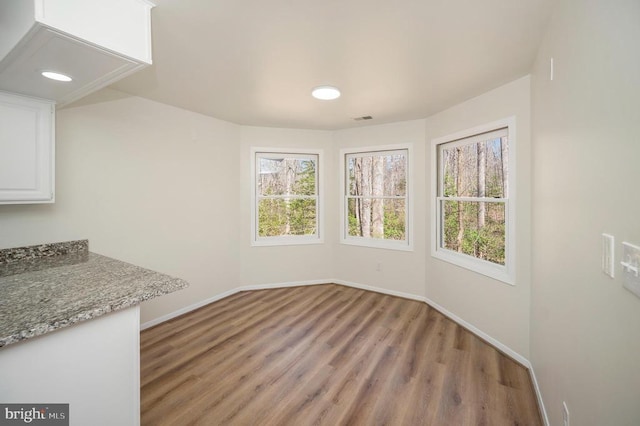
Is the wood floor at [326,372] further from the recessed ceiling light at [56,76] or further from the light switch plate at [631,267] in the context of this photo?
the recessed ceiling light at [56,76]

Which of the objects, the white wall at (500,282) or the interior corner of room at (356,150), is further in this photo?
the white wall at (500,282)

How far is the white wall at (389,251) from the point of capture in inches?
143

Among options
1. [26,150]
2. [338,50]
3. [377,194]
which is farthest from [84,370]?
A: [377,194]

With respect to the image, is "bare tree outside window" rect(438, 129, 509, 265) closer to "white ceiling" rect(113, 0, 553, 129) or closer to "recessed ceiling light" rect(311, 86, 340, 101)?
"white ceiling" rect(113, 0, 553, 129)

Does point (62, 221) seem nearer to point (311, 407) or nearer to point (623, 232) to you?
point (311, 407)

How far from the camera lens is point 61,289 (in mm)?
1307

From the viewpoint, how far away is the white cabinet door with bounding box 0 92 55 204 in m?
1.69

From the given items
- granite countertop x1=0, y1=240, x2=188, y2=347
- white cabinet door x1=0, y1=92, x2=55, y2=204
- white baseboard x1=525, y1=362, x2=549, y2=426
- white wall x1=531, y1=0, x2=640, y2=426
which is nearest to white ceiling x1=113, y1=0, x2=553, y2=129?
white wall x1=531, y1=0, x2=640, y2=426

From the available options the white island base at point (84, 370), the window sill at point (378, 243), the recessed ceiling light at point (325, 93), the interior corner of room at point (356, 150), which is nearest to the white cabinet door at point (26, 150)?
the interior corner of room at point (356, 150)

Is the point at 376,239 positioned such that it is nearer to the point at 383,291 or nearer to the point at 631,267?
the point at 383,291

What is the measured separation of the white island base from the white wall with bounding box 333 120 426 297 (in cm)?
321

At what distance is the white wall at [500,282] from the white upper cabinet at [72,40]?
8.93 ft

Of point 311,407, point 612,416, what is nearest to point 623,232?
point 612,416

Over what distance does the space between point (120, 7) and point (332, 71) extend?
4.65 ft
